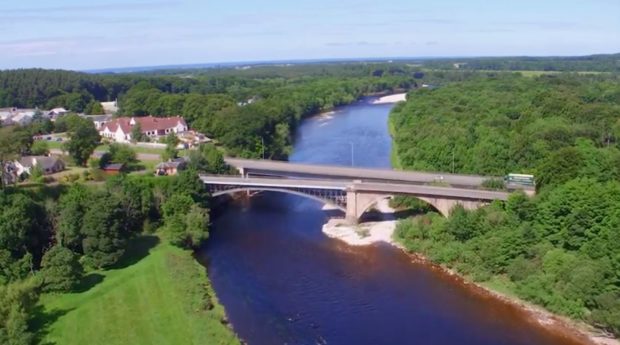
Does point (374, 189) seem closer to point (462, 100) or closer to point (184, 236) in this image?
point (184, 236)

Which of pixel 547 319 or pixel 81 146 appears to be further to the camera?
→ pixel 81 146

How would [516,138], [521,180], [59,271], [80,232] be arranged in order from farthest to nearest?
[516,138]
[521,180]
[80,232]
[59,271]

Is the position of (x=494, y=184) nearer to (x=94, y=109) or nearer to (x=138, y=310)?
(x=138, y=310)

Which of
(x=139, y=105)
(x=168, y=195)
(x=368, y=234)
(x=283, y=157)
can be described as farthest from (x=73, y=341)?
(x=139, y=105)

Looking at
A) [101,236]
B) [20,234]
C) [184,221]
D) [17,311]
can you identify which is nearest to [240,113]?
[184,221]

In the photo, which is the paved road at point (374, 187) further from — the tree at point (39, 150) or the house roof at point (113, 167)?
the tree at point (39, 150)

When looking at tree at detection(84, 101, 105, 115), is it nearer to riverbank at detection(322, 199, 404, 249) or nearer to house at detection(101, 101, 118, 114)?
house at detection(101, 101, 118, 114)

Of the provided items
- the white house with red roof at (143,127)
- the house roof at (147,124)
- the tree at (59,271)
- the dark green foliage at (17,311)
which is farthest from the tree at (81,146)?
the dark green foliage at (17,311)
